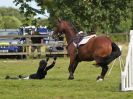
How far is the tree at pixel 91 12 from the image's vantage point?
36.3 meters

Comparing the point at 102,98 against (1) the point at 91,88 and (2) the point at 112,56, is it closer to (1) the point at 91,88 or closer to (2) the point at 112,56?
(1) the point at 91,88

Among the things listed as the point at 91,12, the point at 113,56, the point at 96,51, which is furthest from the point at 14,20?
the point at 113,56

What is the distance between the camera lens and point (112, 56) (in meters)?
15.5

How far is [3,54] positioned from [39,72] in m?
17.0

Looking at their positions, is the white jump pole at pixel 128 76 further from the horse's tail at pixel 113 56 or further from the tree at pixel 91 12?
the tree at pixel 91 12

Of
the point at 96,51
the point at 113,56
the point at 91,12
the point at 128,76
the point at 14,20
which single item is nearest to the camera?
the point at 128,76

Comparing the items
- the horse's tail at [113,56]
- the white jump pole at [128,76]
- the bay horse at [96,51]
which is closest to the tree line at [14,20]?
the bay horse at [96,51]

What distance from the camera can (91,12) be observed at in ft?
119

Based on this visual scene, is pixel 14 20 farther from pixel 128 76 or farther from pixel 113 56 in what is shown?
pixel 128 76

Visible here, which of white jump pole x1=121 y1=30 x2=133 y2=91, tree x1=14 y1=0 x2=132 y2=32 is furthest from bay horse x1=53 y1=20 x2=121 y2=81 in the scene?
tree x1=14 y1=0 x2=132 y2=32

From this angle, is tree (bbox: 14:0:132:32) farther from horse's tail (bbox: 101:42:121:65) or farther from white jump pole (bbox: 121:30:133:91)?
A: white jump pole (bbox: 121:30:133:91)

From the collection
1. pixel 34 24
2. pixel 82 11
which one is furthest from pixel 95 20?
pixel 34 24

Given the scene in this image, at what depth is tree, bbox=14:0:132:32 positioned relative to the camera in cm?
3634

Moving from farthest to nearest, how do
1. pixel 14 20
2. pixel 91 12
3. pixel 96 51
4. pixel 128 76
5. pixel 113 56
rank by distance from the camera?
pixel 14 20
pixel 91 12
pixel 96 51
pixel 113 56
pixel 128 76
